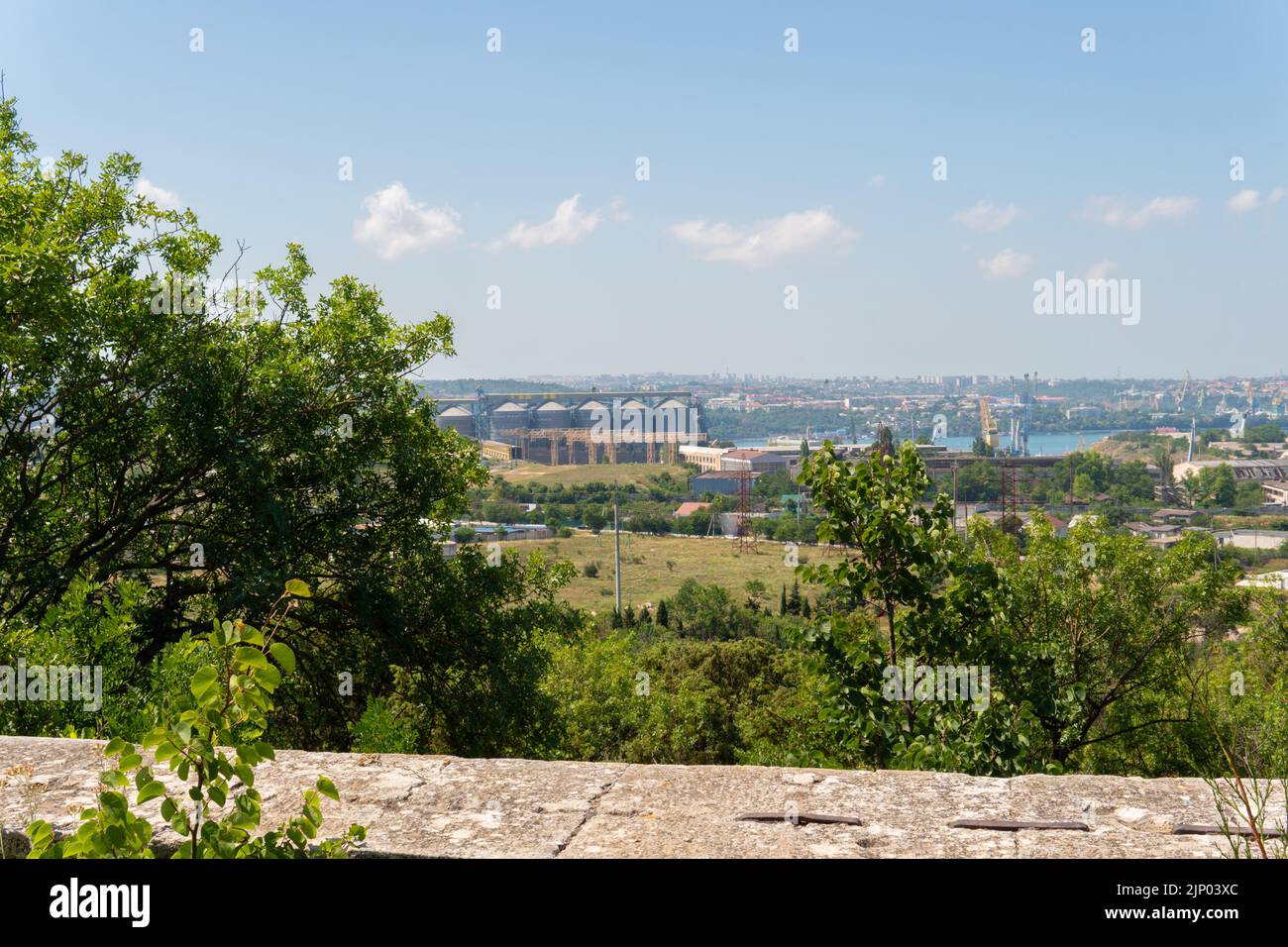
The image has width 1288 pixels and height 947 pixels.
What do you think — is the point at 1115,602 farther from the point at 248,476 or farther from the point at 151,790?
the point at 151,790

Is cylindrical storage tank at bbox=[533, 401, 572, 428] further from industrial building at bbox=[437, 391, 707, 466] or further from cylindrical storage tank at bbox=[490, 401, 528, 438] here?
cylindrical storage tank at bbox=[490, 401, 528, 438]

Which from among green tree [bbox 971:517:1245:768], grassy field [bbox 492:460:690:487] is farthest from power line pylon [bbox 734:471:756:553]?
green tree [bbox 971:517:1245:768]

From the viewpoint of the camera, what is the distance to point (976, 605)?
5375 millimetres

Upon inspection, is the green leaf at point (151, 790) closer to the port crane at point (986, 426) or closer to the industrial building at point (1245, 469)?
the industrial building at point (1245, 469)

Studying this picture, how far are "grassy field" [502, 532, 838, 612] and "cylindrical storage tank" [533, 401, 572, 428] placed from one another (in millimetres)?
46612

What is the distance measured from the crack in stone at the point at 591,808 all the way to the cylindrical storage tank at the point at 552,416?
414 feet

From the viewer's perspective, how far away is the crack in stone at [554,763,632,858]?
2.11m

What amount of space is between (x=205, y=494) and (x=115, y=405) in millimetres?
1026

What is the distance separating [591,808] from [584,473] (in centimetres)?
10788

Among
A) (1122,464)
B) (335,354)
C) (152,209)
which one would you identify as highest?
(152,209)

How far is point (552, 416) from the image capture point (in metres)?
131

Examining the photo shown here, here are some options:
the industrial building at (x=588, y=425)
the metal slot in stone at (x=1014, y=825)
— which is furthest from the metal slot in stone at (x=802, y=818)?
the industrial building at (x=588, y=425)
